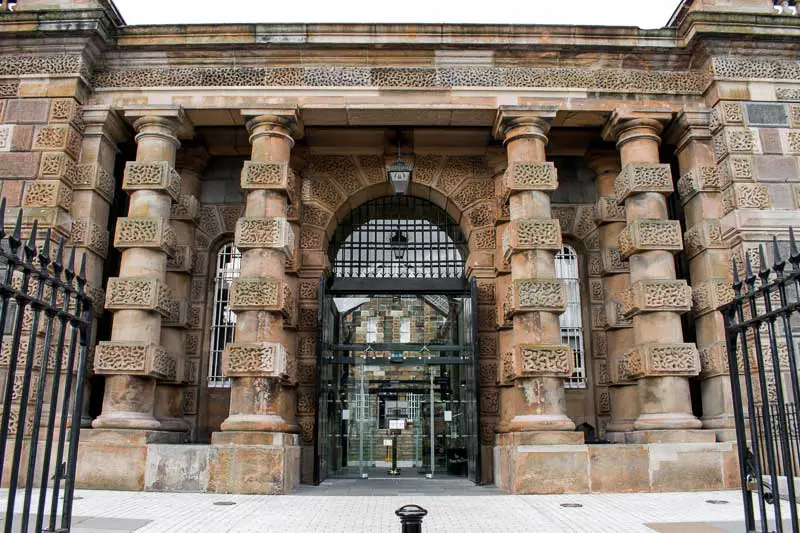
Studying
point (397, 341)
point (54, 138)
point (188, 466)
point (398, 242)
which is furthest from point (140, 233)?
point (397, 341)

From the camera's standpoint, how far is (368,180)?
1466 cm

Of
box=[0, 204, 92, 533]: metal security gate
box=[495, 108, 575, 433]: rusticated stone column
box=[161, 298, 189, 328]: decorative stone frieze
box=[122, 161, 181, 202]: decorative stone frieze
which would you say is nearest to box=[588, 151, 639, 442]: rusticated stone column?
box=[495, 108, 575, 433]: rusticated stone column

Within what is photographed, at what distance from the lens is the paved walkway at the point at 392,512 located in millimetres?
7297

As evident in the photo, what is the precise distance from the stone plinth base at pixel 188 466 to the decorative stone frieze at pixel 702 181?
342 inches

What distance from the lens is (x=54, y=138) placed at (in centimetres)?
1216

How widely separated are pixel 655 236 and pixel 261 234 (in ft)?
23.1

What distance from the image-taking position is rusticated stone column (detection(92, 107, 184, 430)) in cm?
1137

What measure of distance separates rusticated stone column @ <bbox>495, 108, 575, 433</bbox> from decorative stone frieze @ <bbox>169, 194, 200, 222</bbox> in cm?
644

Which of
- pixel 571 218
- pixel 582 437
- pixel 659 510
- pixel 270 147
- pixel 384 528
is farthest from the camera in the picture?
pixel 571 218

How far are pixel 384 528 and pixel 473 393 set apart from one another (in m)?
5.81

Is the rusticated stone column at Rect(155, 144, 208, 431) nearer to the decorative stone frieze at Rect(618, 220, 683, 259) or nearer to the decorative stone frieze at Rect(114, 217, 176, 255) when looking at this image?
the decorative stone frieze at Rect(114, 217, 176, 255)

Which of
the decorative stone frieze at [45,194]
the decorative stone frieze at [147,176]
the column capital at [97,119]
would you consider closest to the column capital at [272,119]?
the decorative stone frieze at [147,176]

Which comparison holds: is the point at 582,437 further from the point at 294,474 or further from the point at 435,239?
the point at 435,239

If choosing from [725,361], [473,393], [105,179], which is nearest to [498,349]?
[473,393]
